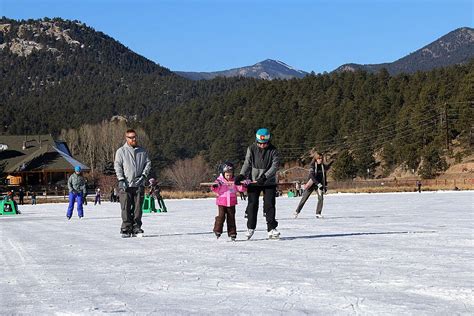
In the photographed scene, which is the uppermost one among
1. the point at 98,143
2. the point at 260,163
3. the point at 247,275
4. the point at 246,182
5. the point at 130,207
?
the point at 98,143

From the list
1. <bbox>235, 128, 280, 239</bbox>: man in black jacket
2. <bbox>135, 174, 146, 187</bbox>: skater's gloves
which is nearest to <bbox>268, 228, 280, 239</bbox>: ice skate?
<bbox>235, 128, 280, 239</bbox>: man in black jacket

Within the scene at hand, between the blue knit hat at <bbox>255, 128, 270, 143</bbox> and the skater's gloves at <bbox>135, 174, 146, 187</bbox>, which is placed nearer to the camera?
the blue knit hat at <bbox>255, 128, 270, 143</bbox>

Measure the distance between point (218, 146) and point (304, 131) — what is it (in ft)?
50.0

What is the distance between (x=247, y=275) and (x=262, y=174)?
14.4 feet

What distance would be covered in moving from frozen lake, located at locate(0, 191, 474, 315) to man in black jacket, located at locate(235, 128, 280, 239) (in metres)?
0.35

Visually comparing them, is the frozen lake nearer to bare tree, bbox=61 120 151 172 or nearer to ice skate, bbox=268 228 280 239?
ice skate, bbox=268 228 280 239

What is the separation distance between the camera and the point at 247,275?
7.14 metres

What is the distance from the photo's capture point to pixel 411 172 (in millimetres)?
99125

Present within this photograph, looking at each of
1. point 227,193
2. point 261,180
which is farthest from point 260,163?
point 227,193

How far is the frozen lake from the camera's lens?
552 centimetres

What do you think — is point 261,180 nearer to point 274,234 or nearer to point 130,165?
point 274,234

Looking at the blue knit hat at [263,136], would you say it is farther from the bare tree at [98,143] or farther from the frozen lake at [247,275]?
the bare tree at [98,143]

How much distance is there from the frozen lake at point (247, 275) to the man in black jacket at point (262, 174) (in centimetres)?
35

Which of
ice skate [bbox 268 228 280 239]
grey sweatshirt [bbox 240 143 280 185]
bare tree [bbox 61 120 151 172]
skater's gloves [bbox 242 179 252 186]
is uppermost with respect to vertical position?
bare tree [bbox 61 120 151 172]
